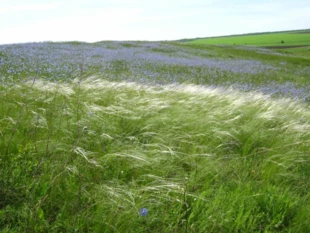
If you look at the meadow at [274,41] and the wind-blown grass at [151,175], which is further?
the meadow at [274,41]

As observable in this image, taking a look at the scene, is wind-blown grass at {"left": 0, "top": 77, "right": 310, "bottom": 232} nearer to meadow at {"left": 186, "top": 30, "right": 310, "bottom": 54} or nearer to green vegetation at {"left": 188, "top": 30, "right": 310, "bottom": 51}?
meadow at {"left": 186, "top": 30, "right": 310, "bottom": 54}

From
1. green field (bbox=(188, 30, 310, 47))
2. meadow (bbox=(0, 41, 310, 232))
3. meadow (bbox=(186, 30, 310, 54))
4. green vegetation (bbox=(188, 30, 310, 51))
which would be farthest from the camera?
green field (bbox=(188, 30, 310, 47))

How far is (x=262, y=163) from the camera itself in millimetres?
2965

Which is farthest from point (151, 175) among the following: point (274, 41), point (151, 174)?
point (274, 41)

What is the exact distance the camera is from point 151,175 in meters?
2.21

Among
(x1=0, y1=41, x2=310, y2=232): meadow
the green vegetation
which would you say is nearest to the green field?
the green vegetation

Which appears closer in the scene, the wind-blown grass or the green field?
the wind-blown grass

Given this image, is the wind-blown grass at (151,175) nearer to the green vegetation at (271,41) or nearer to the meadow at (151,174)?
the meadow at (151,174)

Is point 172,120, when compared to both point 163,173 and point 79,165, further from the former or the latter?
point 79,165

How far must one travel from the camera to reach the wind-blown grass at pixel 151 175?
1900 mm

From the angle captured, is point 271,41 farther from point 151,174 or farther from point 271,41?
point 151,174

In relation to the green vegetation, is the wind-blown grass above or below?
below

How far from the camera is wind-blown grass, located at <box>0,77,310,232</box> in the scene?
6.23 ft

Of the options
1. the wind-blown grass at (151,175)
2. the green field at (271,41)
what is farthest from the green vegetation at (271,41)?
the wind-blown grass at (151,175)
